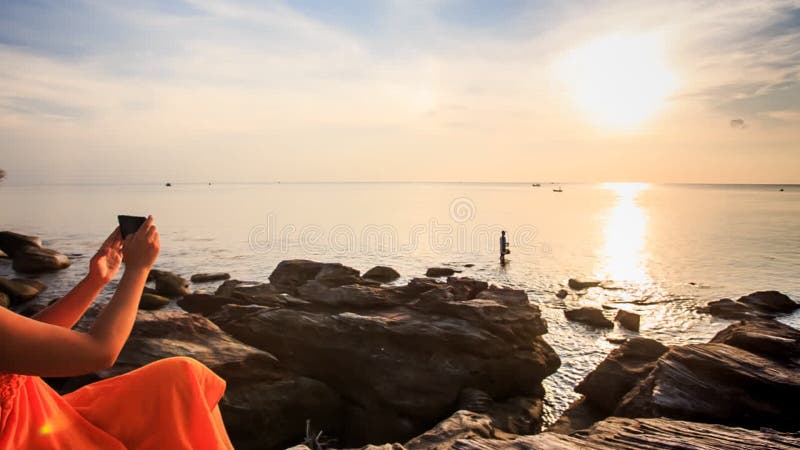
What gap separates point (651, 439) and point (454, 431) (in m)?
2.71

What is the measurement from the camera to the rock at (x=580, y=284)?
28.5 m

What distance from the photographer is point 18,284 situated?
22641mm

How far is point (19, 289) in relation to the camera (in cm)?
2241

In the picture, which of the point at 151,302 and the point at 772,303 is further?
the point at 772,303

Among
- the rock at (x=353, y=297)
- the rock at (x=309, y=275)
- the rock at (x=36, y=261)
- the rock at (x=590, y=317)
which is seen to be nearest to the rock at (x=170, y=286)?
the rock at (x=309, y=275)

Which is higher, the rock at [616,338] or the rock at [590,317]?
the rock at [590,317]

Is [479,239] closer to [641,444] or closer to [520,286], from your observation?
[520,286]

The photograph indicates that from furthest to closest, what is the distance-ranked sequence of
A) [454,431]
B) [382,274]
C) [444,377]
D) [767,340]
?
[382,274] < [444,377] < [767,340] < [454,431]

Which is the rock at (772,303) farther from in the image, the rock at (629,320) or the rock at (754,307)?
the rock at (629,320)

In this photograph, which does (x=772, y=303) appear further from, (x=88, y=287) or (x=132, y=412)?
(x=88, y=287)

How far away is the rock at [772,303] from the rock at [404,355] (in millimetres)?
17166

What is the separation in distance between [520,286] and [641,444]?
24.5 m

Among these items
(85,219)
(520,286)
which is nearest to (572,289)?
(520,286)

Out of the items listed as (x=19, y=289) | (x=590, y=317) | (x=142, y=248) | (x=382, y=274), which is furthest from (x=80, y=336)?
(x=382, y=274)
